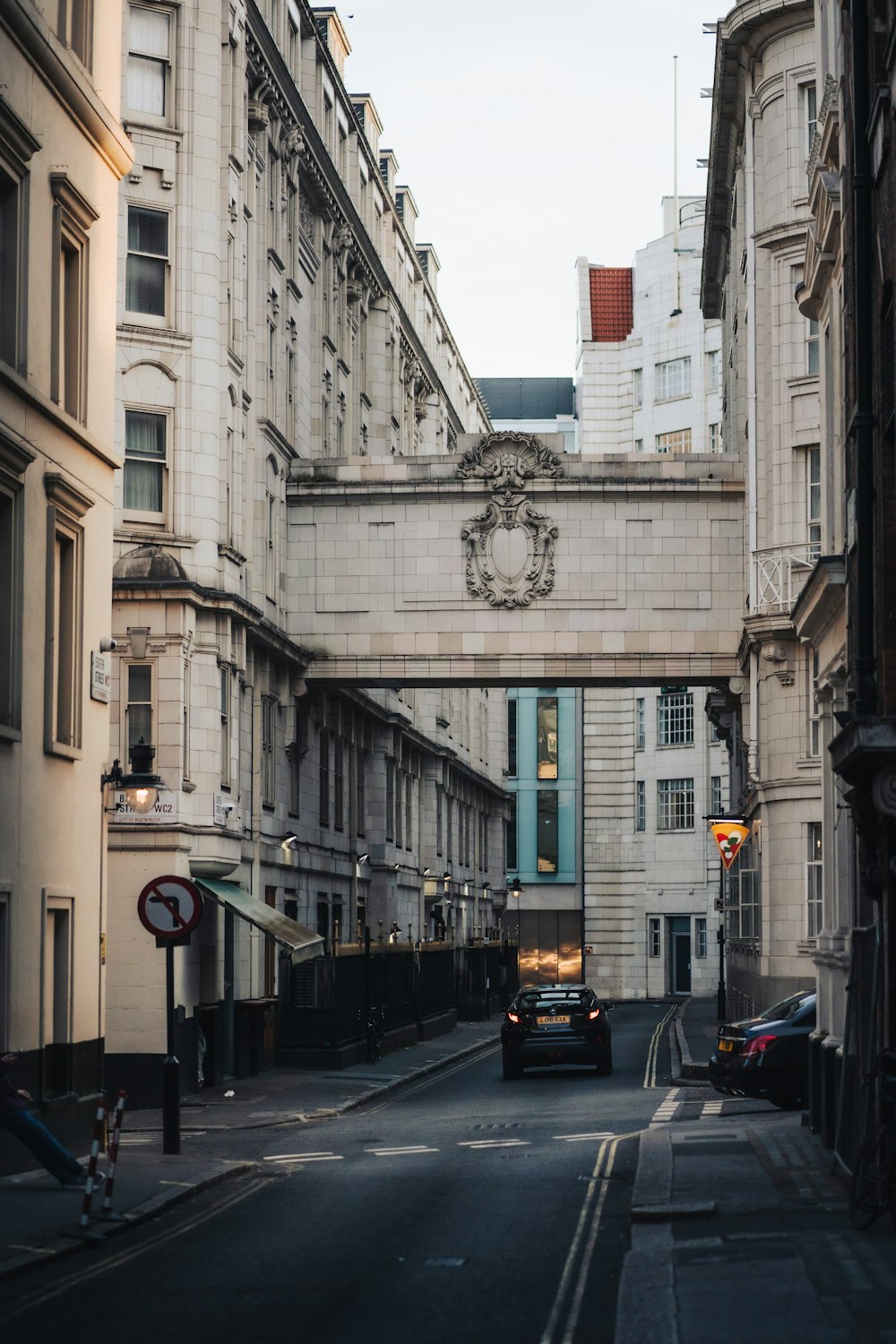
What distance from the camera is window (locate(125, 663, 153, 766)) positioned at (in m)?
32.8

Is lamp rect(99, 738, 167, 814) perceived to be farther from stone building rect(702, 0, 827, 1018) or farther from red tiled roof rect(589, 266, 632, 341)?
red tiled roof rect(589, 266, 632, 341)

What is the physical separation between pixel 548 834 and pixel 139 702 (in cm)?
6447

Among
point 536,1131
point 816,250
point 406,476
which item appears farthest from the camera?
point 406,476

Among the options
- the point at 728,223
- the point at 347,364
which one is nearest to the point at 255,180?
the point at 347,364

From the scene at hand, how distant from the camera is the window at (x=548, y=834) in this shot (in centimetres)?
9600

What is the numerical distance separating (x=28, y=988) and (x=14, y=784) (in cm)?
209

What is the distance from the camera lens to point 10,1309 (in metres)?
12.1

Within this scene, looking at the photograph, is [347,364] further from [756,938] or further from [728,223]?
[756,938]

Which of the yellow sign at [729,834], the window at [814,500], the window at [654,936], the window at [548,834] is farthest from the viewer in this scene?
the window at [548,834]

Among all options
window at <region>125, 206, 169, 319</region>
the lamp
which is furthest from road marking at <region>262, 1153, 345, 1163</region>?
window at <region>125, 206, 169, 319</region>

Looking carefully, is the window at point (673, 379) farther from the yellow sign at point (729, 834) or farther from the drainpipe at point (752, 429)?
the yellow sign at point (729, 834)

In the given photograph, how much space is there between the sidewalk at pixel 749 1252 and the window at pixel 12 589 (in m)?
7.71

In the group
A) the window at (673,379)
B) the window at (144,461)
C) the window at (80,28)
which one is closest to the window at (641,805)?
the window at (673,379)

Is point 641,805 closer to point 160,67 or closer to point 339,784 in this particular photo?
point 339,784
